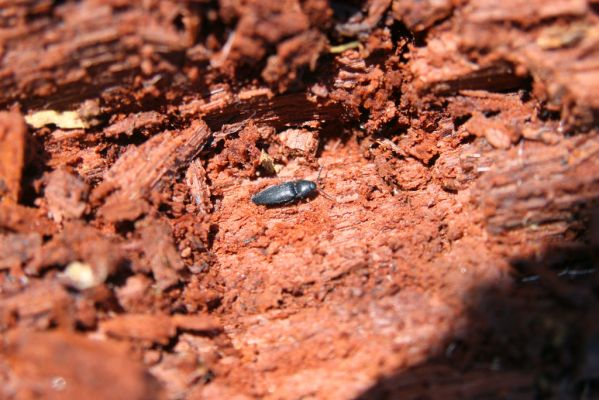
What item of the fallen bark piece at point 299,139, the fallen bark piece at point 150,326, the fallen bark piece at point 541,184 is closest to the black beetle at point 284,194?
the fallen bark piece at point 299,139

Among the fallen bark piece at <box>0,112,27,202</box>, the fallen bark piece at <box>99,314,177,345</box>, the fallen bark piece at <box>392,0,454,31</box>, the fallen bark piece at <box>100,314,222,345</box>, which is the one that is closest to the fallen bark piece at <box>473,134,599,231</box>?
the fallen bark piece at <box>392,0,454,31</box>

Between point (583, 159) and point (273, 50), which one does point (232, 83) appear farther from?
point (583, 159)

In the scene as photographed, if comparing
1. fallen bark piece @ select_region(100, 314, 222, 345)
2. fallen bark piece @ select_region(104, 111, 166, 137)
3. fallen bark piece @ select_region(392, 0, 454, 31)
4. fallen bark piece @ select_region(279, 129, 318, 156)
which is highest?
fallen bark piece @ select_region(392, 0, 454, 31)

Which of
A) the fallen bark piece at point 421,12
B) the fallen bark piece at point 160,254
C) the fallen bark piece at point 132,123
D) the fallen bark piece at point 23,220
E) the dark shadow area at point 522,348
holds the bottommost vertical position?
the dark shadow area at point 522,348

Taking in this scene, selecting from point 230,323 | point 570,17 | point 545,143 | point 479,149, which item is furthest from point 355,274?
point 570,17

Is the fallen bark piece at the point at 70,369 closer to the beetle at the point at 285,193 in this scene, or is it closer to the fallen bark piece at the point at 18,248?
Result: the fallen bark piece at the point at 18,248

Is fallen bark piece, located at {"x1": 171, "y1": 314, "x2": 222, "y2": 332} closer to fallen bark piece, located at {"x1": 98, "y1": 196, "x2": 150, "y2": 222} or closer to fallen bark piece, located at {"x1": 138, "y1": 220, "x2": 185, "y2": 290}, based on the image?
fallen bark piece, located at {"x1": 138, "y1": 220, "x2": 185, "y2": 290}
